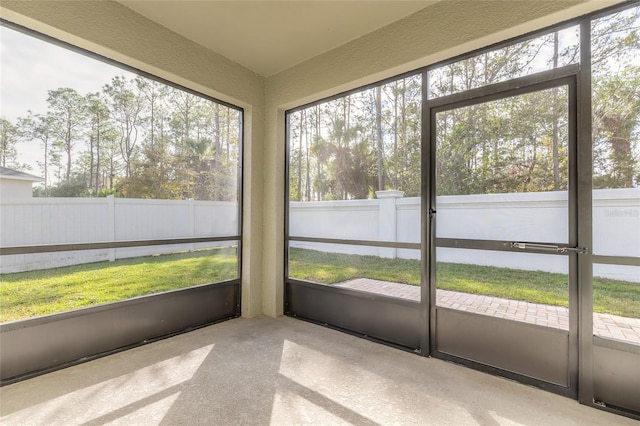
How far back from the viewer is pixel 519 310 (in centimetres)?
223

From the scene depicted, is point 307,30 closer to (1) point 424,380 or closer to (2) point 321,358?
(2) point 321,358

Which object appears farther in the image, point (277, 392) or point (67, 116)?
point (67, 116)

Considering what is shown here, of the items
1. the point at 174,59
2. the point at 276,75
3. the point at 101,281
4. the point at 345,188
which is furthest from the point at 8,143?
the point at 345,188

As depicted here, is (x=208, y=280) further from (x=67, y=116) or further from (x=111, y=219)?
(x=67, y=116)

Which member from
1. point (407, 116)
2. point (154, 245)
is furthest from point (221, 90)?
point (407, 116)

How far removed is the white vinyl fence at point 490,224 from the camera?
1895mm

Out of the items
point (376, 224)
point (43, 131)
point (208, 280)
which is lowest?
point (208, 280)

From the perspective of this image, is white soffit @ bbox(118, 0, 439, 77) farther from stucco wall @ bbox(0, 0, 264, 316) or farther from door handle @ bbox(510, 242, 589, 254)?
door handle @ bbox(510, 242, 589, 254)

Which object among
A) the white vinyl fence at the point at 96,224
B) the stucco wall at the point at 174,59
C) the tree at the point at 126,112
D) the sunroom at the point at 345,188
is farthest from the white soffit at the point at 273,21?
the white vinyl fence at the point at 96,224

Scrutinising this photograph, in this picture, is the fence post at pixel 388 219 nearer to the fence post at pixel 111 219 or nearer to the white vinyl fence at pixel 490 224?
the white vinyl fence at pixel 490 224

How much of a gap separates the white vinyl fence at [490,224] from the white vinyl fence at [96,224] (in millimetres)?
1295

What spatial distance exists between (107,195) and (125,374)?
151cm

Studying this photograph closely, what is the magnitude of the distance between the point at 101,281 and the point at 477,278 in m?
3.24

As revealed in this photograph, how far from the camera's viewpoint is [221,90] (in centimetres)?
325
